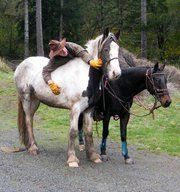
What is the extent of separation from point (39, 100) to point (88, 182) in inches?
99.2

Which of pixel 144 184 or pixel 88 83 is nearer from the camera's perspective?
pixel 144 184

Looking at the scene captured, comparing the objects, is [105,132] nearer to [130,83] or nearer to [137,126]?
[130,83]

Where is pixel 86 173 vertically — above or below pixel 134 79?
below

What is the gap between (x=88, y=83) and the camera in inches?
314

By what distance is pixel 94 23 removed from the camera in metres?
45.2

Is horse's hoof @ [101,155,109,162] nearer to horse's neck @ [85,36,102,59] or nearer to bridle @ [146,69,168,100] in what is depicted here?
bridle @ [146,69,168,100]

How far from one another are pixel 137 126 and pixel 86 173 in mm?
5127

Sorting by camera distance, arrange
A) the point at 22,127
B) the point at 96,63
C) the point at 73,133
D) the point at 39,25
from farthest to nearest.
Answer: the point at 39,25
the point at 22,127
the point at 73,133
the point at 96,63

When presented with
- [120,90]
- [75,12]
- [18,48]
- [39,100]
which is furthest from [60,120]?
[18,48]

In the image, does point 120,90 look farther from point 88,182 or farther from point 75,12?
point 75,12

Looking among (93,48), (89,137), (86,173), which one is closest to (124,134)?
(89,137)

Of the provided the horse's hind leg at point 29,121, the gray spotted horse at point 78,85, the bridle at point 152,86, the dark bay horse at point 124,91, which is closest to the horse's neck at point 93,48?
the gray spotted horse at point 78,85

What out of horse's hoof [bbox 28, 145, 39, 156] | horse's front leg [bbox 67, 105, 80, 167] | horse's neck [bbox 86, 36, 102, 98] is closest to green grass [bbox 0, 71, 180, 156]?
horse's hoof [bbox 28, 145, 39, 156]

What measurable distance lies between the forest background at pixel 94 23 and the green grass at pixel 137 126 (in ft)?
62.4
